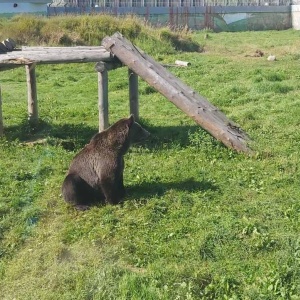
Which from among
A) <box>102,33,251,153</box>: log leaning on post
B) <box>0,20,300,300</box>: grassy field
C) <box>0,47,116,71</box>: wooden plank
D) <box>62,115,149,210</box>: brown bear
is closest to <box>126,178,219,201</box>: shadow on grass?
<box>0,20,300,300</box>: grassy field

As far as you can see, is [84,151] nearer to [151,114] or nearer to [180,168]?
[180,168]

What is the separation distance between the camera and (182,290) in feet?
14.4

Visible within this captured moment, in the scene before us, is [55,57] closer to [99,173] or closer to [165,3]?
[99,173]

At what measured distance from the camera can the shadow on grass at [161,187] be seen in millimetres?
6625

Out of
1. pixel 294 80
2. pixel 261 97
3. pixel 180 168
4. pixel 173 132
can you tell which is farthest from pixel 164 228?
pixel 294 80

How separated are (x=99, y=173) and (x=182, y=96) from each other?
8.40ft

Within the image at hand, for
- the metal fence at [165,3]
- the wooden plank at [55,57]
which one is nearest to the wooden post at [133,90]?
the wooden plank at [55,57]

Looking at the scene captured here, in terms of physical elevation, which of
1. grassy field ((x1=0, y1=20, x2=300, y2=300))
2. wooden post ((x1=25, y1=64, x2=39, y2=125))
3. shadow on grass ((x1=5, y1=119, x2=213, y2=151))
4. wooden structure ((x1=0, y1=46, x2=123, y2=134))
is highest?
wooden structure ((x1=0, y1=46, x2=123, y2=134))

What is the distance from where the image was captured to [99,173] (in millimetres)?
6410

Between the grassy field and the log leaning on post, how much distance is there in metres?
0.23

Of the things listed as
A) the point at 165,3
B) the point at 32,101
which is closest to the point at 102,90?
the point at 32,101

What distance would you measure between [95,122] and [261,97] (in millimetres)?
3769

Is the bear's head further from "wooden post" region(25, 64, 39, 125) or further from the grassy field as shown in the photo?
"wooden post" region(25, 64, 39, 125)

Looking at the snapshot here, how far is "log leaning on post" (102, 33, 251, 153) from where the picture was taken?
807cm
